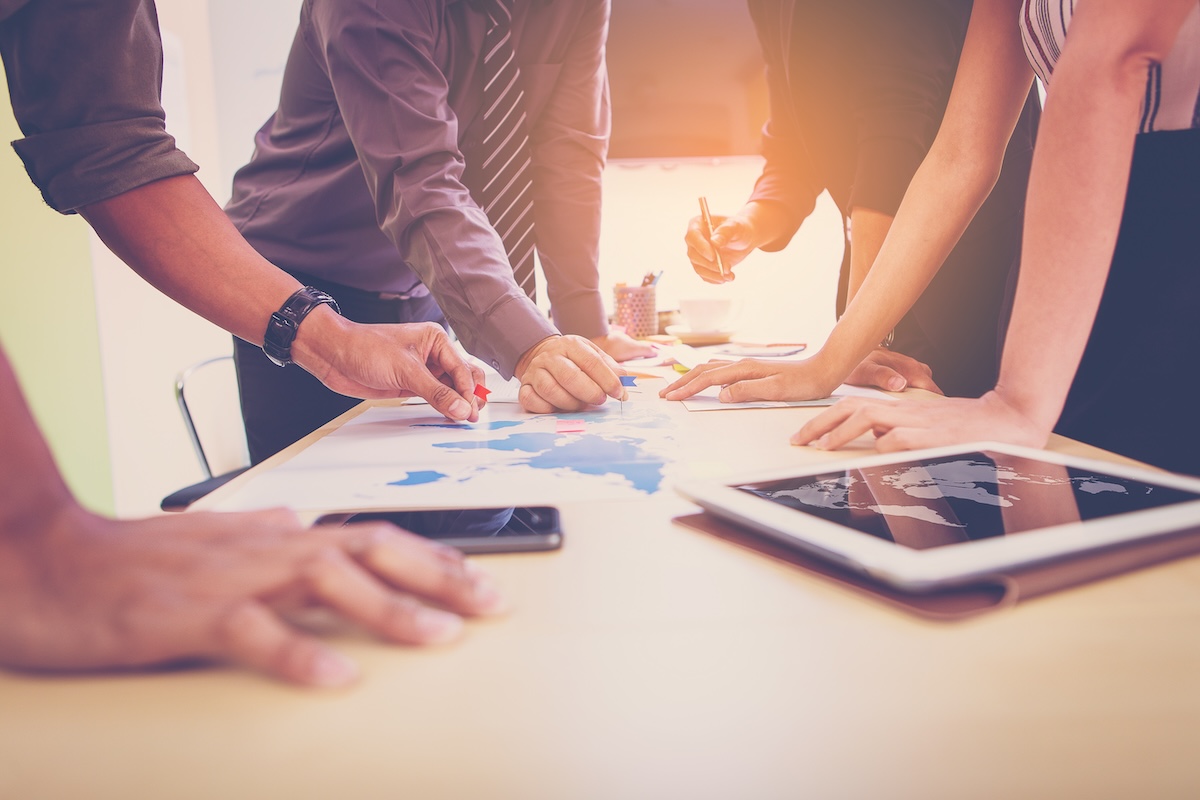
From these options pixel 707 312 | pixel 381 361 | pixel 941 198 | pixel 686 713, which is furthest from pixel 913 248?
pixel 707 312

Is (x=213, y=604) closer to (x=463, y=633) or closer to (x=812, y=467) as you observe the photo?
(x=463, y=633)

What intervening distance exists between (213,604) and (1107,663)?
1.12ft

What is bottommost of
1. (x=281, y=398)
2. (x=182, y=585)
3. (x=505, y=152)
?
(x=281, y=398)

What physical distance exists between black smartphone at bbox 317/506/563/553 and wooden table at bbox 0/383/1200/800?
7 cm

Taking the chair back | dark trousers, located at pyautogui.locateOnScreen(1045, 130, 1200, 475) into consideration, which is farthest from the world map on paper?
the chair back

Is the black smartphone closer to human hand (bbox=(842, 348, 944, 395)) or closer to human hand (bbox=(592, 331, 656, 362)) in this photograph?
human hand (bbox=(842, 348, 944, 395))

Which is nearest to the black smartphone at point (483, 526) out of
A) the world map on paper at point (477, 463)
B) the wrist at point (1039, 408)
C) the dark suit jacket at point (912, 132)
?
the world map on paper at point (477, 463)

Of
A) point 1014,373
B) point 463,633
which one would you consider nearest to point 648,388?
point 1014,373

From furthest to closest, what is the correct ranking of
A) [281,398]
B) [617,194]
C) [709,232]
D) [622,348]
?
[617,194], [709,232], [622,348], [281,398]

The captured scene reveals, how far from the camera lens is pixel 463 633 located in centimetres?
29

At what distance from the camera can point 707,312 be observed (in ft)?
5.57

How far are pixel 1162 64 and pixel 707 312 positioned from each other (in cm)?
114

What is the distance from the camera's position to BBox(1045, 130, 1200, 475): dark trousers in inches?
25.2

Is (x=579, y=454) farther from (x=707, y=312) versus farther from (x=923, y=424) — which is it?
(x=707, y=312)
